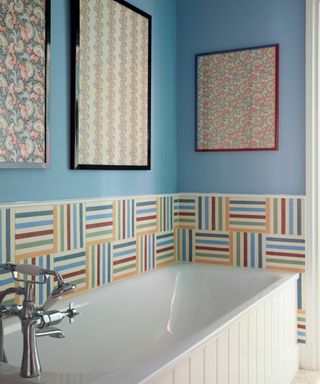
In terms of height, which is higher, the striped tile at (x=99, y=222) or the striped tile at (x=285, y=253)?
the striped tile at (x=99, y=222)

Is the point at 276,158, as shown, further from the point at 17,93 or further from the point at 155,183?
the point at 17,93

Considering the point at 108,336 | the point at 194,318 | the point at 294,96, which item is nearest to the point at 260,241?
the point at 194,318

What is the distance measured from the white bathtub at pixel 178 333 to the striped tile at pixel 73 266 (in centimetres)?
10

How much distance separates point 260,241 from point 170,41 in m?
1.51

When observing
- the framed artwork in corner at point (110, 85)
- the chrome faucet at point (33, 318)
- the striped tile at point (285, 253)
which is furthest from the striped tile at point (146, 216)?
the chrome faucet at point (33, 318)

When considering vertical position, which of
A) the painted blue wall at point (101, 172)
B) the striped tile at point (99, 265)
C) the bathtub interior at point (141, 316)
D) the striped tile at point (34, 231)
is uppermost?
the painted blue wall at point (101, 172)

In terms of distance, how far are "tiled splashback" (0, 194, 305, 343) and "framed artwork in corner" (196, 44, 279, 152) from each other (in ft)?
1.27

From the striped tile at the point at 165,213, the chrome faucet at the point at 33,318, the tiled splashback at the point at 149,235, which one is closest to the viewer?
the chrome faucet at the point at 33,318

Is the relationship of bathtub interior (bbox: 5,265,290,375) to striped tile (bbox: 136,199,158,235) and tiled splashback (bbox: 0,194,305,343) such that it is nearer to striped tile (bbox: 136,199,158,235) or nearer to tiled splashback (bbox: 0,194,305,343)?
tiled splashback (bbox: 0,194,305,343)

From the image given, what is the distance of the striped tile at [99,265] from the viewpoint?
105 inches

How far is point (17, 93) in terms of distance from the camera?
217cm

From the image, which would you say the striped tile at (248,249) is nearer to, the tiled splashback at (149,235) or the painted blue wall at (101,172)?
the tiled splashback at (149,235)

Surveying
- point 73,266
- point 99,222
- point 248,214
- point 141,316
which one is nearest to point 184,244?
point 248,214

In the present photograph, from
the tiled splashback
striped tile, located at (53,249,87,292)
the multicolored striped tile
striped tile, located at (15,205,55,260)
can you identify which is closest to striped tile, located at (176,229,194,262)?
the tiled splashback
